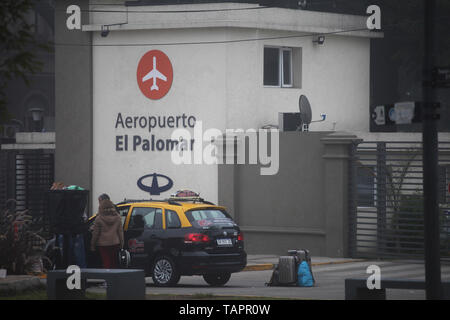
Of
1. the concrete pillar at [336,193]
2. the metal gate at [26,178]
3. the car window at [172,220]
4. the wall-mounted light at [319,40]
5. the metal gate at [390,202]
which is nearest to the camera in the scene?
the car window at [172,220]

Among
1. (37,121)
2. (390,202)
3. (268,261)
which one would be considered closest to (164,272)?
(268,261)

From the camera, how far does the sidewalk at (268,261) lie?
23219 mm

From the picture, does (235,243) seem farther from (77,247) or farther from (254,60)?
(254,60)

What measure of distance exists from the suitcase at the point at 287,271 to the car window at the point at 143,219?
8.93 feet

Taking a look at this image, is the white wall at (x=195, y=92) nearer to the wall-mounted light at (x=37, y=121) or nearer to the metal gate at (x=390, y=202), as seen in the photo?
the metal gate at (x=390, y=202)

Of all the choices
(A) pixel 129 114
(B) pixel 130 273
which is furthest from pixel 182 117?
(B) pixel 130 273

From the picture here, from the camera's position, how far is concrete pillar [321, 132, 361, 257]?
2502 centimetres

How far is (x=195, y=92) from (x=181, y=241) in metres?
10.3

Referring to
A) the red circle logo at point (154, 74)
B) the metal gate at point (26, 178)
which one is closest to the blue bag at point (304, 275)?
the red circle logo at point (154, 74)

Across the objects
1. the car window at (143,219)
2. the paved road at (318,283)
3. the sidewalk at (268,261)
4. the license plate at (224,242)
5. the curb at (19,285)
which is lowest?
the sidewalk at (268,261)

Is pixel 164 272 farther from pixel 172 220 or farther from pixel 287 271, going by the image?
pixel 287 271

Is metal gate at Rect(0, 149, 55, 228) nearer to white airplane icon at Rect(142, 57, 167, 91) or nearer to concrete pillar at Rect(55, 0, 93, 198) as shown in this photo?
concrete pillar at Rect(55, 0, 93, 198)

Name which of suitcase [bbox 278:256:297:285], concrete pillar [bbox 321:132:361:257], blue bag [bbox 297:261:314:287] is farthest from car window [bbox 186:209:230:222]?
concrete pillar [bbox 321:132:361:257]

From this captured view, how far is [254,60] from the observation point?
28.2 m
